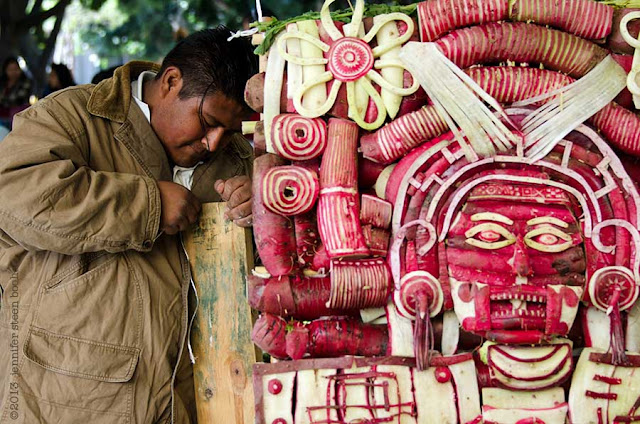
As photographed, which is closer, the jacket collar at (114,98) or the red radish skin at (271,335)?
the red radish skin at (271,335)

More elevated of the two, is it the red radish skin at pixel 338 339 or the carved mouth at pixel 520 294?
the carved mouth at pixel 520 294

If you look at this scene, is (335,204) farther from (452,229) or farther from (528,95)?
(528,95)

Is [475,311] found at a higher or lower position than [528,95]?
lower

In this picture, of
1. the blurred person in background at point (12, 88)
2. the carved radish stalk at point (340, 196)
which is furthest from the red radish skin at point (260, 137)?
the blurred person in background at point (12, 88)

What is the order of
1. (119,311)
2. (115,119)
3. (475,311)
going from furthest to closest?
(115,119) → (119,311) → (475,311)

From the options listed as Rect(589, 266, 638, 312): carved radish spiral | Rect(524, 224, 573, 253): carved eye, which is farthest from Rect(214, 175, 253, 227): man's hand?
Rect(589, 266, 638, 312): carved radish spiral

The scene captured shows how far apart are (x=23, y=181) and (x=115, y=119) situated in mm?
382

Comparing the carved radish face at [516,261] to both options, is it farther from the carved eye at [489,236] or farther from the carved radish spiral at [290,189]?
the carved radish spiral at [290,189]

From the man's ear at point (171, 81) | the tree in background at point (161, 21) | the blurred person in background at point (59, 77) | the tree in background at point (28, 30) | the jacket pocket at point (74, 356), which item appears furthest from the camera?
the tree in background at point (161, 21)

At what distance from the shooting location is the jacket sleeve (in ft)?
6.23

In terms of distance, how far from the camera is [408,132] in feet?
5.92

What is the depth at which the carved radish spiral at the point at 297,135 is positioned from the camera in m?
1.82

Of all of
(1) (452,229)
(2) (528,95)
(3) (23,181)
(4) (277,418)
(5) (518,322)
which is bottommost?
(4) (277,418)

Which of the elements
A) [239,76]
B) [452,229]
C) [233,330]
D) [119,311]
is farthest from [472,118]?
[119,311]
